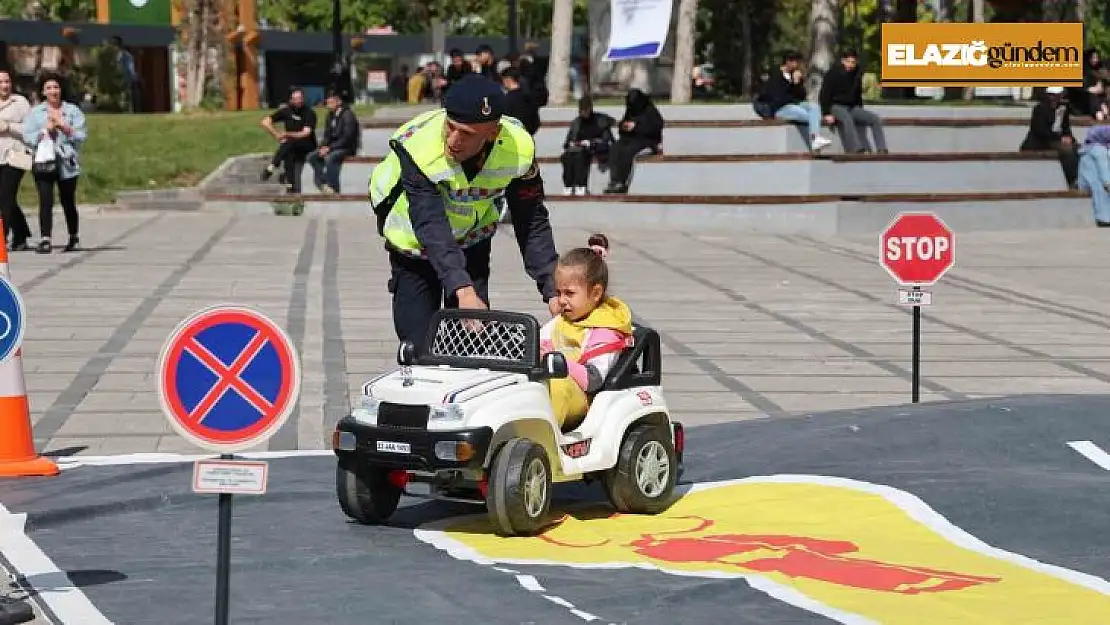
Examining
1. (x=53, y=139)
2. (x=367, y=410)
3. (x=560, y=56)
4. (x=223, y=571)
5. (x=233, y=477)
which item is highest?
(x=560, y=56)

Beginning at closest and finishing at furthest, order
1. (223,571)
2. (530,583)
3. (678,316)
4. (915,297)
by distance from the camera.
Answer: (223,571) → (530,583) → (915,297) → (678,316)

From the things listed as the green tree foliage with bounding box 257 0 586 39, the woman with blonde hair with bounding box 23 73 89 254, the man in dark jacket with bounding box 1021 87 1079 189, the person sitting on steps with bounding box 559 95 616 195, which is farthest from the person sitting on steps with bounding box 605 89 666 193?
the green tree foliage with bounding box 257 0 586 39

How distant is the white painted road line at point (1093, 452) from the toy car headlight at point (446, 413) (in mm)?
3773

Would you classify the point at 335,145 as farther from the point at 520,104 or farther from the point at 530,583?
the point at 530,583

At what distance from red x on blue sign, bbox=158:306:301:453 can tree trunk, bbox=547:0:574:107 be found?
29.5 metres

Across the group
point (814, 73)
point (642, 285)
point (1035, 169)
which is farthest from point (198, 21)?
point (642, 285)

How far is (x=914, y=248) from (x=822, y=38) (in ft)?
79.0

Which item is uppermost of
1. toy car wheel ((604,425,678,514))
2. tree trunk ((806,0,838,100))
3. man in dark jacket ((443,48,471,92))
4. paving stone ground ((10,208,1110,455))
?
tree trunk ((806,0,838,100))

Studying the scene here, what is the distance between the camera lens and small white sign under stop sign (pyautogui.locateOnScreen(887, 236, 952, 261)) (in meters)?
12.1

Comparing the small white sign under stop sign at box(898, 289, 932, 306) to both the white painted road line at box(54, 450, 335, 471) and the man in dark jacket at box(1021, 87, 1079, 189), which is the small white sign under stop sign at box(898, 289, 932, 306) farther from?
the man in dark jacket at box(1021, 87, 1079, 189)

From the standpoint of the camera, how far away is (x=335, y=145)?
103 ft

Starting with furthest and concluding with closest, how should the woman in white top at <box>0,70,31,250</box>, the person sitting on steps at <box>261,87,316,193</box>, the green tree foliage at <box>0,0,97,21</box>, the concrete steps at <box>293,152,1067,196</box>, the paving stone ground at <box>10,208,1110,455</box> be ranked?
the green tree foliage at <box>0,0,97,21</box> → the person sitting on steps at <box>261,87,316,193</box> → the concrete steps at <box>293,152,1067,196</box> → the woman in white top at <box>0,70,31,250</box> → the paving stone ground at <box>10,208,1110,455</box>

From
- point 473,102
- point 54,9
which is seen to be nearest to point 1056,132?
point 473,102

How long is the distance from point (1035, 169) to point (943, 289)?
11.6 meters
